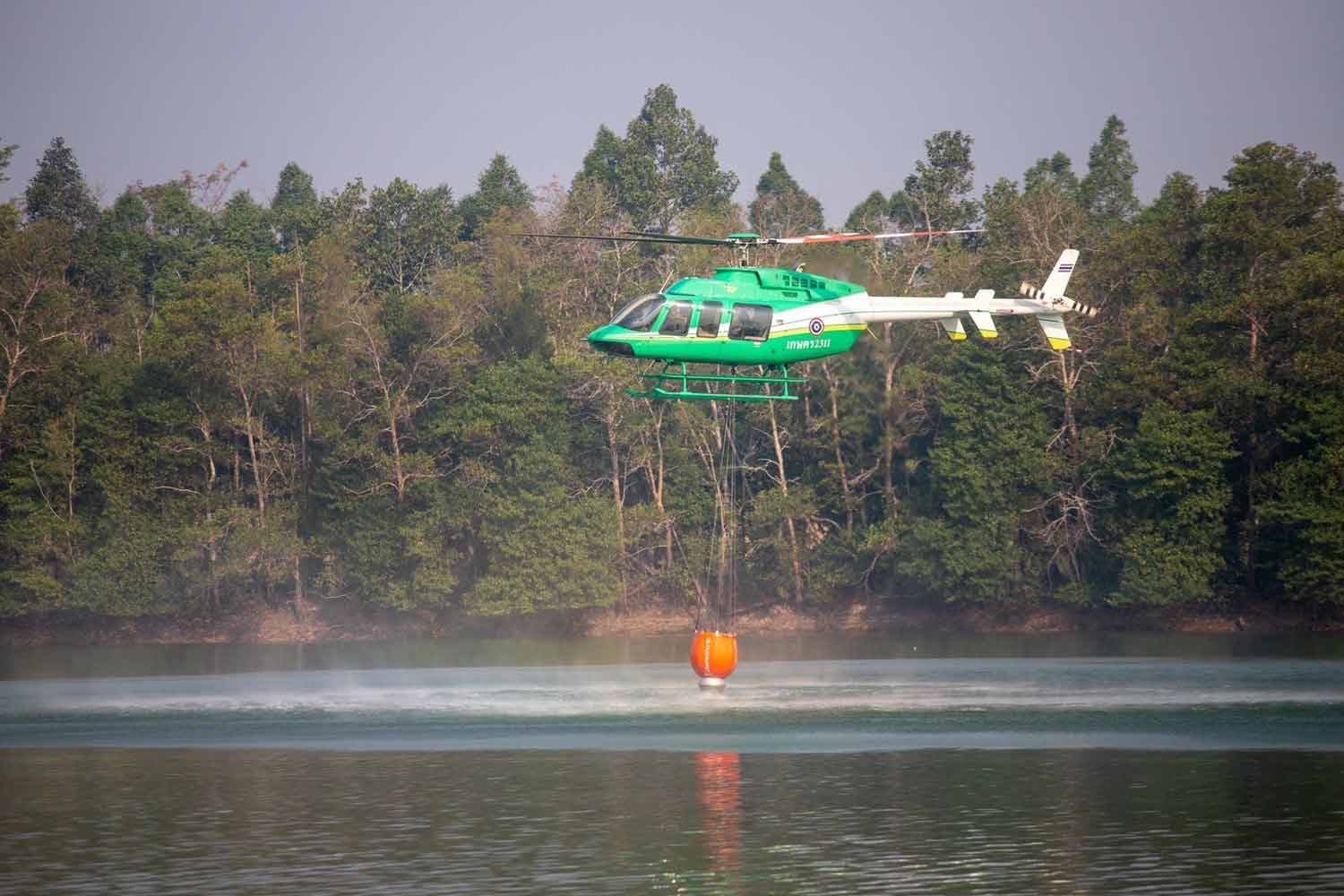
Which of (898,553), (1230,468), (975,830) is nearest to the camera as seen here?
(975,830)

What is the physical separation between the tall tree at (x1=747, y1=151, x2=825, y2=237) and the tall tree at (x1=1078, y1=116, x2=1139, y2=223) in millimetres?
19041

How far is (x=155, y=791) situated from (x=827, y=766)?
13.5 metres

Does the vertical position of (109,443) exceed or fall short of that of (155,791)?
it exceeds it

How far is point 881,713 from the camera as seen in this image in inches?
1736

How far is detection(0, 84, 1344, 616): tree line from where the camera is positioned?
76125 millimetres

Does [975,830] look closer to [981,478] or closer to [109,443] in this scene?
[981,478]

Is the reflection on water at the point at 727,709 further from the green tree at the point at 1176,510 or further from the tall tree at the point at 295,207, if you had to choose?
the tall tree at the point at 295,207

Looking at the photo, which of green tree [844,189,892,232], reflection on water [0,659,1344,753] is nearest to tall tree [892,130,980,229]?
green tree [844,189,892,232]

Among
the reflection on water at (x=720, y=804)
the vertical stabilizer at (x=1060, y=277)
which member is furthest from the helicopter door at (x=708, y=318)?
the reflection on water at (x=720, y=804)

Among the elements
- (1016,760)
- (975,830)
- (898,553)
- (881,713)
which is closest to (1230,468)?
(898,553)

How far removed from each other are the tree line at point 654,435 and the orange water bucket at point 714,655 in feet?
113

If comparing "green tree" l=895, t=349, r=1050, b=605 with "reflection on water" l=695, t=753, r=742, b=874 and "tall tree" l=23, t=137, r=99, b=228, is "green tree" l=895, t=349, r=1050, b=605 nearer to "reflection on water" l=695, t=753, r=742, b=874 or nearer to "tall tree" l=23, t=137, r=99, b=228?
"reflection on water" l=695, t=753, r=742, b=874

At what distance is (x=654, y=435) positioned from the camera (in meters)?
92.1

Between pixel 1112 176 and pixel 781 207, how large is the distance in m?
24.3
